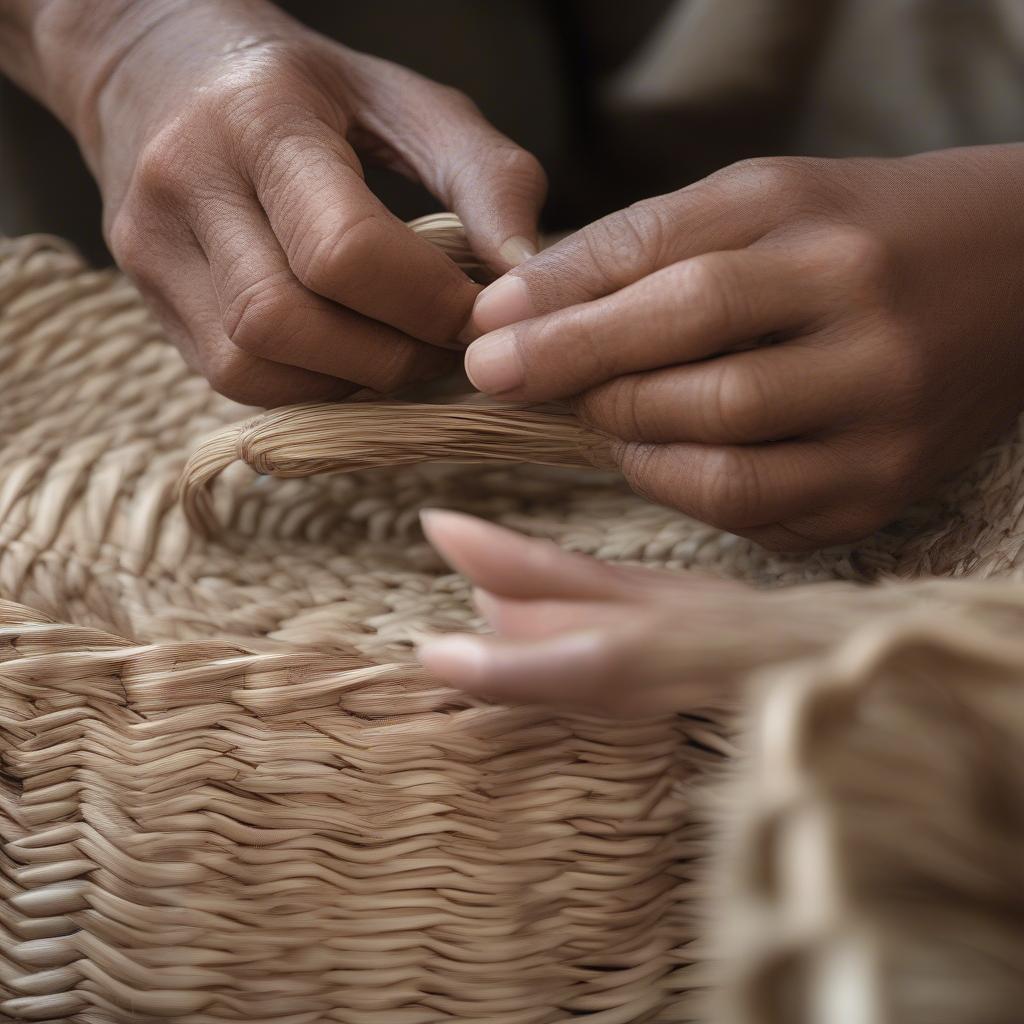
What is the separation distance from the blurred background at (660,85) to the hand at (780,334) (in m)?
0.30

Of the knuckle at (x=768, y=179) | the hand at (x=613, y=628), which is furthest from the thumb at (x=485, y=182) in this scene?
the hand at (x=613, y=628)

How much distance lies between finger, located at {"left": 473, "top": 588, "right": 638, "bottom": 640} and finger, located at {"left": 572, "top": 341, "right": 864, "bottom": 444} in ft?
0.48

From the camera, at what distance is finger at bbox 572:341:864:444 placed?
1.37ft

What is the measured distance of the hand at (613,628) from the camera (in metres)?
0.26

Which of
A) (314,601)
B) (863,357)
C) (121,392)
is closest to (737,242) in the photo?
(863,357)

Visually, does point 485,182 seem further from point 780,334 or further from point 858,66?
point 858,66

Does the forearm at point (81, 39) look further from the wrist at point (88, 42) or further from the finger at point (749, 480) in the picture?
the finger at point (749, 480)

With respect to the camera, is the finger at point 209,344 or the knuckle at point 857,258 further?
the finger at point 209,344

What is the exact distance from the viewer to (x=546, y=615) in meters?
0.31

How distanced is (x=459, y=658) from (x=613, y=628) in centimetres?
5

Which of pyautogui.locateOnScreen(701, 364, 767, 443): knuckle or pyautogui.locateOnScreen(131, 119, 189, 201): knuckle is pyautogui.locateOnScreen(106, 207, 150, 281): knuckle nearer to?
pyautogui.locateOnScreen(131, 119, 189, 201): knuckle

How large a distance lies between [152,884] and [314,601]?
0.63ft

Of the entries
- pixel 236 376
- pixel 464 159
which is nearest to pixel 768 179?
pixel 464 159

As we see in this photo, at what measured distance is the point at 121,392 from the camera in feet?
2.18
